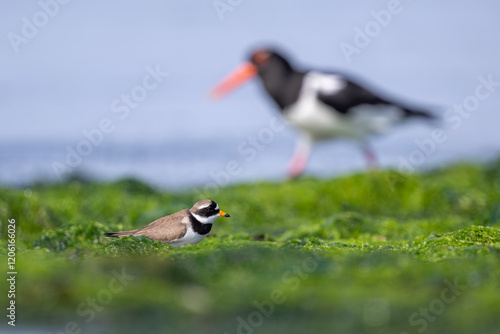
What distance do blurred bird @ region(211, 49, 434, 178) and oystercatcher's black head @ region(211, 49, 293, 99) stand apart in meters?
0.32

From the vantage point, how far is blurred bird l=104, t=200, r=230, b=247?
6176 mm

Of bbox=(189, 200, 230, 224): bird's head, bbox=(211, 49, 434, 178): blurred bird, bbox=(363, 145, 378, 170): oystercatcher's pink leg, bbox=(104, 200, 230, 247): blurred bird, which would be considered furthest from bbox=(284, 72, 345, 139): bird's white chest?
bbox=(104, 200, 230, 247): blurred bird

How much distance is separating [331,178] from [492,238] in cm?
539

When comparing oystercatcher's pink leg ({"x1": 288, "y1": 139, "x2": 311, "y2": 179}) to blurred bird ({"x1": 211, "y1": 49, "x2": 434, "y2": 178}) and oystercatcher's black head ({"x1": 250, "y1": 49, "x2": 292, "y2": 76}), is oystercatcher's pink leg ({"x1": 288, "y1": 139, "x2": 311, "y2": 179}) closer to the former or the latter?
blurred bird ({"x1": 211, "y1": 49, "x2": 434, "y2": 178})

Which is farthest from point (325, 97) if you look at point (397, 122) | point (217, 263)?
point (217, 263)

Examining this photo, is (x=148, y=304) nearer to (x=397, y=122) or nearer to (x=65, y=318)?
(x=65, y=318)

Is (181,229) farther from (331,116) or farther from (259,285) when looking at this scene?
(331,116)

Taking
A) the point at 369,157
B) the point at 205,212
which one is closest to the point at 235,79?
the point at 369,157

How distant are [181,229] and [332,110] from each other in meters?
8.15

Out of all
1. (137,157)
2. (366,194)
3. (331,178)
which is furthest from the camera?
(137,157)

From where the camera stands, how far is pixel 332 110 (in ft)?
45.7

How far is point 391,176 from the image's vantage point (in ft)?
35.1

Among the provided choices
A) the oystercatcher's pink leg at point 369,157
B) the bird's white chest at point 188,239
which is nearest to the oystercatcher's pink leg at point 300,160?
the oystercatcher's pink leg at point 369,157

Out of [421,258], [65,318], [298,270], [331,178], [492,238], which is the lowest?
[331,178]
